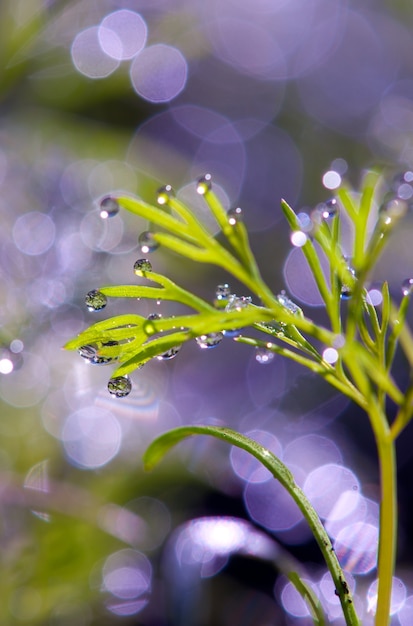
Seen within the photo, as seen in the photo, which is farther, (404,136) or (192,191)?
(404,136)

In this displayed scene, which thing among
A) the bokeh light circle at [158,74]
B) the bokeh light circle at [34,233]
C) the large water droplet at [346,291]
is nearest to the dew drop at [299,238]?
the large water droplet at [346,291]

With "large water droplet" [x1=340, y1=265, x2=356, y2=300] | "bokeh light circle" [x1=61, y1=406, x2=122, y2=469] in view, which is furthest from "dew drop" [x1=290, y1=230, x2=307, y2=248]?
"bokeh light circle" [x1=61, y1=406, x2=122, y2=469]

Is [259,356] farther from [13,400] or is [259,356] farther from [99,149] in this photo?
[99,149]

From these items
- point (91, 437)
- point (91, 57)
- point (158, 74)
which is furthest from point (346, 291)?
point (158, 74)

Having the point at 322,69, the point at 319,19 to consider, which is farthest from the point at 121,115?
the point at 319,19

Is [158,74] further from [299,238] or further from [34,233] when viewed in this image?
[299,238]

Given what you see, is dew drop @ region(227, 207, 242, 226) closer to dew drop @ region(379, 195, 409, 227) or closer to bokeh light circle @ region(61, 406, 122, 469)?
dew drop @ region(379, 195, 409, 227)

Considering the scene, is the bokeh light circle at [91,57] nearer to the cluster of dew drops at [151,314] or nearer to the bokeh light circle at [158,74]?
the bokeh light circle at [158,74]
